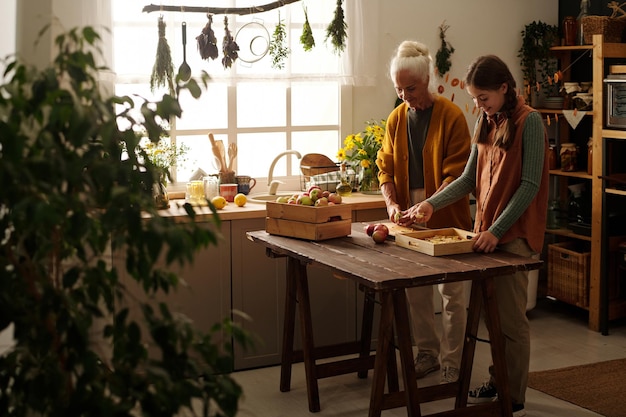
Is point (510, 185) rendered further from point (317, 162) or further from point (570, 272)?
point (570, 272)

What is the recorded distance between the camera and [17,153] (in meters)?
1.70

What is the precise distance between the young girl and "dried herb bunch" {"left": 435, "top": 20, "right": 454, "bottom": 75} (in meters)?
1.92

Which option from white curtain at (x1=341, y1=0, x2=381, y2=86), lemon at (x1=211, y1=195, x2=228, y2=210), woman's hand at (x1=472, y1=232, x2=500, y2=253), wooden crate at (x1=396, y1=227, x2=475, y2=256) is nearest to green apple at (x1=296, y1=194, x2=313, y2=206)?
wooden crate at (x1=396, y1=227, x2=475, y2=256)

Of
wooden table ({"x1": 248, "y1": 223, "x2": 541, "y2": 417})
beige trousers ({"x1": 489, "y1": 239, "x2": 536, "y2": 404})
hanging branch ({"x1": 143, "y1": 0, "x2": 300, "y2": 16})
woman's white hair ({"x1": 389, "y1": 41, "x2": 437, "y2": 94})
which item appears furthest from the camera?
hanging branch ({"x1": 143, "y1": 0, "x2": 300, "y2": 16})

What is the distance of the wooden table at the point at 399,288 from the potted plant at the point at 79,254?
1571 millimetres

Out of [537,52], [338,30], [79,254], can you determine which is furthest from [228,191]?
[79,254]

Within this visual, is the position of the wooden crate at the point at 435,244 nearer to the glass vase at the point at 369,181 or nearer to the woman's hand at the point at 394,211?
the woman's hand at the point at 394,211

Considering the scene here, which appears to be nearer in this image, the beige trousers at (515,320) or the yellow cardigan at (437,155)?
the beige trousers at (515,320)

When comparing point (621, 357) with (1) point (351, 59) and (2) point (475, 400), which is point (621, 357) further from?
(1) point (351, 59)

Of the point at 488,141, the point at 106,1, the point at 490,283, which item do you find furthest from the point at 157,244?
the point at 106,1

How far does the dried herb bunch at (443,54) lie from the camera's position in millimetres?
5906

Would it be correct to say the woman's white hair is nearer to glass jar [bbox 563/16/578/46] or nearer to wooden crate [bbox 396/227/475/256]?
wooden crate [bbox 396/227/475/256]

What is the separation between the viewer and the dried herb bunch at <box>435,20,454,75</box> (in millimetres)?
5906

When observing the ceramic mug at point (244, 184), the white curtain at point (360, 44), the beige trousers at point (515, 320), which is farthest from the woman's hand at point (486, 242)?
the white curtain at point (360, 44)
